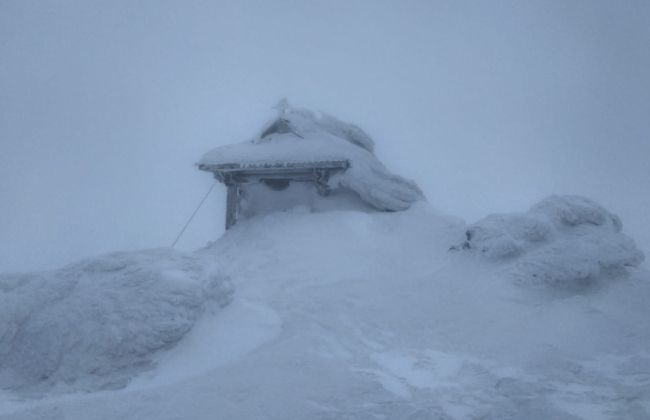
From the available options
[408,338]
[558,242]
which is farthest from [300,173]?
[408,338]

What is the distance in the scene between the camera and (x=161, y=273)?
5.92 metres

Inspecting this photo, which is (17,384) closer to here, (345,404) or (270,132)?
(345,404)

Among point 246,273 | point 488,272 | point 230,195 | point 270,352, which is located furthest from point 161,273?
point 230,195

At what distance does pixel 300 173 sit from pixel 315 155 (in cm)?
80

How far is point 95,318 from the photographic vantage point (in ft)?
17.1

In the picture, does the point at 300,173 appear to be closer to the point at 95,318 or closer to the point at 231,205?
the point at 231,205

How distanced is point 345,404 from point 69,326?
3280mm

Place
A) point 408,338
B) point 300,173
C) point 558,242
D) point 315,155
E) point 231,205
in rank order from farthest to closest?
point 231,205 < point 300,173 < point 315,155 < point 558,242 < point 408,338

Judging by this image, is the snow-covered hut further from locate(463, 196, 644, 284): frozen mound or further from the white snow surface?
locate(463, 196, 644, 284): frozen mound

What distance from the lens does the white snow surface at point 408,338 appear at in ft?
14.0

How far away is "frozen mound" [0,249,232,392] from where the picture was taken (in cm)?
482

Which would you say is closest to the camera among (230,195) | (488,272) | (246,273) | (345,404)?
(345,404)

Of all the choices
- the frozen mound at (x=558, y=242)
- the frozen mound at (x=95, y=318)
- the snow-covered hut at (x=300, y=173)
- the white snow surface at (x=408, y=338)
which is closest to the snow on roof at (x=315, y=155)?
the snow-covered hut at (x=300, y=173)

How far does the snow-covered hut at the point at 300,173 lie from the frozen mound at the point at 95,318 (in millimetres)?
6934
